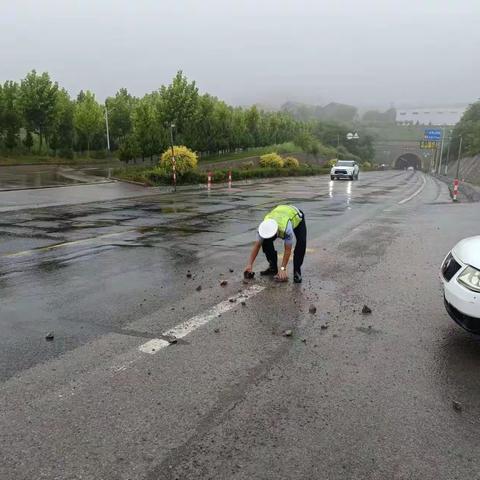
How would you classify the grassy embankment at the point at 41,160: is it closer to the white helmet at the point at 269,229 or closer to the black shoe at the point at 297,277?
the black shoe at the point at 297,277

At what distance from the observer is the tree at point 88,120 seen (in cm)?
5425

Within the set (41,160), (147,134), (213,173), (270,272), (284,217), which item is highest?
(147,134)

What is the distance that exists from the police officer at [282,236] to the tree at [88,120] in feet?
169

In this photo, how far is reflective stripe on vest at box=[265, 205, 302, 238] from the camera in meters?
6.35

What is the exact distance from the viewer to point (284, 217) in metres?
6.46

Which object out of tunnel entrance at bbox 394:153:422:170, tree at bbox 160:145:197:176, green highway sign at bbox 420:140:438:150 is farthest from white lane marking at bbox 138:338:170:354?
tunnel entrance at bbox 394:153:422:170

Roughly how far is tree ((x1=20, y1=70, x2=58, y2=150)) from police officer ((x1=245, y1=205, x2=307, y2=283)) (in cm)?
4707

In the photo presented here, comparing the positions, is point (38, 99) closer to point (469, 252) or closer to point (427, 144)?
point (469, 252)

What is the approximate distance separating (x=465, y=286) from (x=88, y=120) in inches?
2156

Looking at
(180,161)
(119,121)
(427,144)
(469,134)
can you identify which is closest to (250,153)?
(119,121)

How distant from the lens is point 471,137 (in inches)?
3816

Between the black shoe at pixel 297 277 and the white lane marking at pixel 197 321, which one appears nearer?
the white lane marking at pixel 197 321

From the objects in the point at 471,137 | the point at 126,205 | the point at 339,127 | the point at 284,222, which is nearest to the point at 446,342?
the point at 284,222

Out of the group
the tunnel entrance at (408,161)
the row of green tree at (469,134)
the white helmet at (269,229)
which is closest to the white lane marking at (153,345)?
the white helmet at (269,229)
